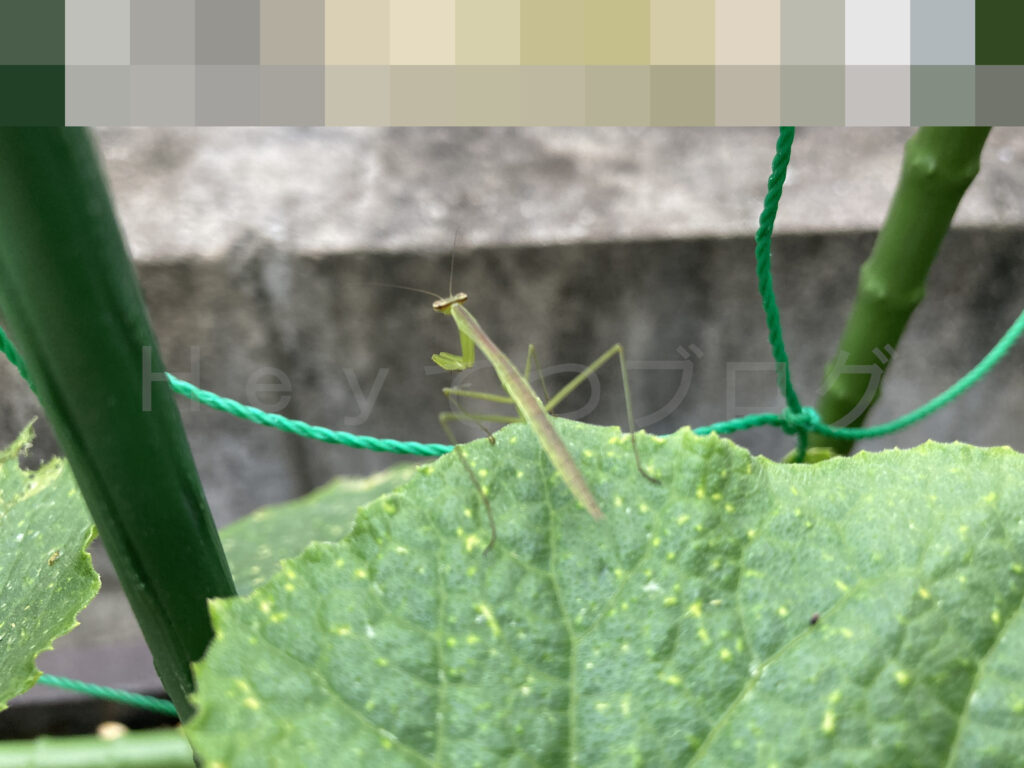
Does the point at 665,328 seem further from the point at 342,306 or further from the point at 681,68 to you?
the point at 681,68

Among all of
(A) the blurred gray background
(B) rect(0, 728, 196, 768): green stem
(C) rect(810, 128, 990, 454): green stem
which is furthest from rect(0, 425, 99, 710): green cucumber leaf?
(A) the blurred gray background

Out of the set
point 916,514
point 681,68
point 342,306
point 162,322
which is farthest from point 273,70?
point 162,322

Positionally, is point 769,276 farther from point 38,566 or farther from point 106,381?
point 38,566

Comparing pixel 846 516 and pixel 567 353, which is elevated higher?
pixel 846 516

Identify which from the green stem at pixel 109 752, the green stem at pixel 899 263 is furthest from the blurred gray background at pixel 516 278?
the green stem at pixel 899 263

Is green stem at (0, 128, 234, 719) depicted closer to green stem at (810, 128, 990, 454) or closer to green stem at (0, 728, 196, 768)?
green stem at (0, 728, 196, 768)

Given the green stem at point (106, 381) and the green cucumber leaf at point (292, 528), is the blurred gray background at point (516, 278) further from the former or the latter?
the green stem at point (106, 381)
